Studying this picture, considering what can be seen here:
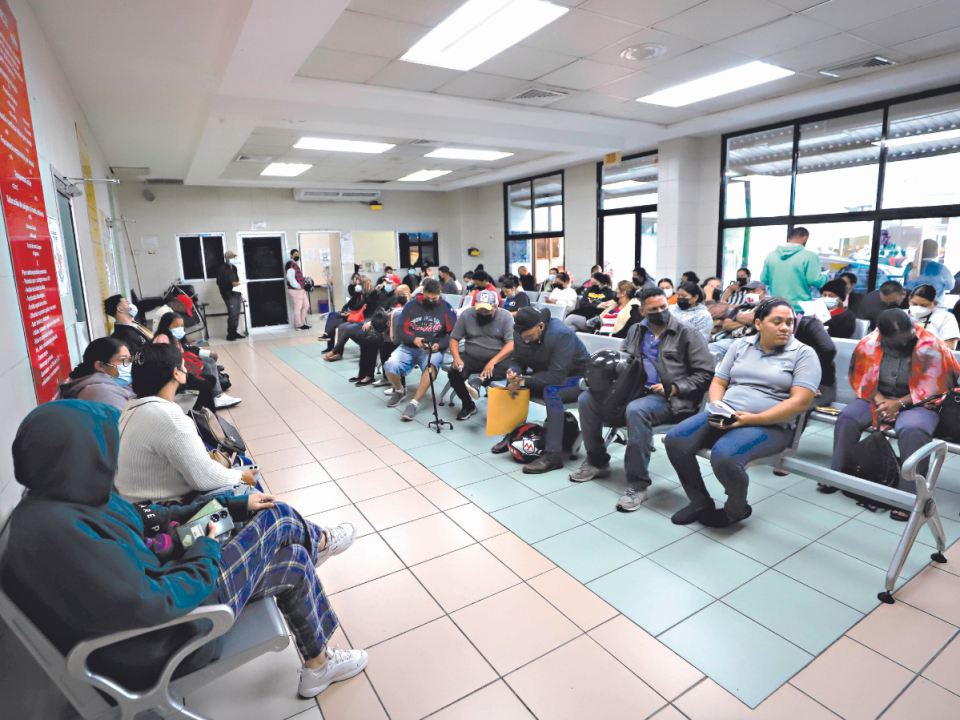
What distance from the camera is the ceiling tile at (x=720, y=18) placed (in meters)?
3.88

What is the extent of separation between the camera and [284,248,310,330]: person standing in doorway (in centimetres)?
1137

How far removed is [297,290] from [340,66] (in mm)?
7272

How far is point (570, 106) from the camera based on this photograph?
6484mm

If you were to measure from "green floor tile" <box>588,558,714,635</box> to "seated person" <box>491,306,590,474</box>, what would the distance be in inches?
49.4

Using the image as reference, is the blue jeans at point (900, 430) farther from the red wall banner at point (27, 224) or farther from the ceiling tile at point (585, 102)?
the ceiling tile at point (585, 102)

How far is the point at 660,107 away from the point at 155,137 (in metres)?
6.47

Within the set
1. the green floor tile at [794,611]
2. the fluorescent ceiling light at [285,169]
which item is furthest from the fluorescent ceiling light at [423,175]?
the green floor tile at [794,611]

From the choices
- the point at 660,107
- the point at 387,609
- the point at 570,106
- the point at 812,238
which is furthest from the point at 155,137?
the point at 812,238

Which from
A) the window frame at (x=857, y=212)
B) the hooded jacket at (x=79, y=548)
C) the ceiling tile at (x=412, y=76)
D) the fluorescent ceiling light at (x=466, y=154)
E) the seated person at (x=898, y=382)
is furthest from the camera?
the fluorescent ceiling light at (x=466, y=154)

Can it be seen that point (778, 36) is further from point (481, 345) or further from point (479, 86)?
point (481, 345)

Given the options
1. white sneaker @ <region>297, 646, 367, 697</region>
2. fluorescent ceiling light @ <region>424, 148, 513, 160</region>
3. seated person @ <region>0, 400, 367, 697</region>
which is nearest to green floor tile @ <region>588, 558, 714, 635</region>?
white sneaker @ <region>297, 646, 367, 697</region>

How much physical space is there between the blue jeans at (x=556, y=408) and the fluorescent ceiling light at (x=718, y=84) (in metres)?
3.86

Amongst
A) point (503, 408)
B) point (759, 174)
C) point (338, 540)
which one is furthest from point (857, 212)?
point (338, 540)

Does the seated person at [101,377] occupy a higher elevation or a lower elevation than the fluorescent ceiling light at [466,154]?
lower
